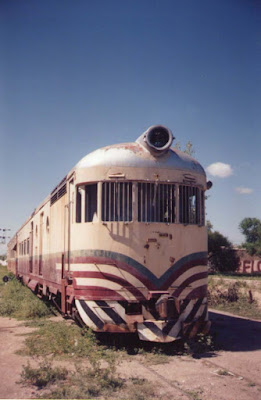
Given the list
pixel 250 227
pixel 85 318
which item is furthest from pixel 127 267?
pixel 250 227

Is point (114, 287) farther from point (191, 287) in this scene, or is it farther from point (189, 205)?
point (189, 205)

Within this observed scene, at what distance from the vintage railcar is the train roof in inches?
0.8

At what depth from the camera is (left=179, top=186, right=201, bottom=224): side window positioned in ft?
25.3

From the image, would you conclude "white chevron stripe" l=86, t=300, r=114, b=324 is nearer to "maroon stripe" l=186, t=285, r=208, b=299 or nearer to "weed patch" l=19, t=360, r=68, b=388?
"weed patch" l=19, t=360, r=68, b=388

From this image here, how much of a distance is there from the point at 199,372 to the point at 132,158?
12.5 feet

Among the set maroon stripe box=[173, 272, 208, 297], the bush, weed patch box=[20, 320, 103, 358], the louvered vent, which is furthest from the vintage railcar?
the bush

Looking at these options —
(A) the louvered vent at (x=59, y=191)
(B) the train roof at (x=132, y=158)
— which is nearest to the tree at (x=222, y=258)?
(A) the louvered vent at (x=59, y=191)

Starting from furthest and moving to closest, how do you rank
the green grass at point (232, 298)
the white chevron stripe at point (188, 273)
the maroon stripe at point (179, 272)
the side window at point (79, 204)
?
the green grass at point (232, 298), the side window at point (79, 204), the white chevron stripe at point (188, 273), the maroon stripe at point (179, 272)

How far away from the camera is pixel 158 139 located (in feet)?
24.9

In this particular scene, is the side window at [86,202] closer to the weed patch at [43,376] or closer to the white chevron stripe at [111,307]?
the white chevron stripe at [111,307]

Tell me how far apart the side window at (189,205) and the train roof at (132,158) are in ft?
1.36

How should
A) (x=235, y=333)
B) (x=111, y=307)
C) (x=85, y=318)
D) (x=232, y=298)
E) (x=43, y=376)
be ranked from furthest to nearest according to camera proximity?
(x=232, y=298) < (x=235, y=333) < (x=85, y=318) < (x=111, y=307) < (x=43, y=376)

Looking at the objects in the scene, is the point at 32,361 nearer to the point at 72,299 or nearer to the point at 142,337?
the point at 72,299

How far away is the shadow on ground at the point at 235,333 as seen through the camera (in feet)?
25.3
